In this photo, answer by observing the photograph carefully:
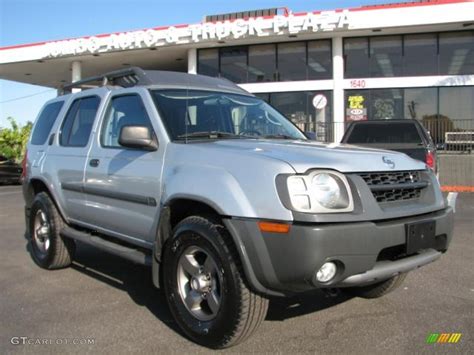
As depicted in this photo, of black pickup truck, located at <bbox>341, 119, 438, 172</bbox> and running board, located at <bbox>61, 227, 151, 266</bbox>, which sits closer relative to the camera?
running board, located at <bbox>61, 227, 151, 266</bbox>

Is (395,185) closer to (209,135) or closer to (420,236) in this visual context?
(420,236)

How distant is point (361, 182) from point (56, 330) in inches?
102

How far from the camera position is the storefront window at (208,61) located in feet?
75.0

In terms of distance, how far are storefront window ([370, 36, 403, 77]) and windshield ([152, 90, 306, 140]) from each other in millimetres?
16583

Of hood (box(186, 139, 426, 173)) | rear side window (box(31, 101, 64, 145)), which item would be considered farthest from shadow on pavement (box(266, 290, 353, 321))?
rear side window (box(31, 101, 64, 145))

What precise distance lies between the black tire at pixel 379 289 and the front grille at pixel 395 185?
1.07 m

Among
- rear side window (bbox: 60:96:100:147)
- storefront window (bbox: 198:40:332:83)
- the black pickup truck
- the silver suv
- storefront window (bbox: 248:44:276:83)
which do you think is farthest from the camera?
storefront window (bbox: 248:44:276:83)

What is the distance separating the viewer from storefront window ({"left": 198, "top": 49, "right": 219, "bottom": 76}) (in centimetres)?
2287

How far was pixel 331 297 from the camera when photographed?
4.68 meters

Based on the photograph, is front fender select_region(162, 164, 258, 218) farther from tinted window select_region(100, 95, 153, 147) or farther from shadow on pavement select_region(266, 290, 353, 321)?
shadow on pavement select_region(266, 290, 353, 321)

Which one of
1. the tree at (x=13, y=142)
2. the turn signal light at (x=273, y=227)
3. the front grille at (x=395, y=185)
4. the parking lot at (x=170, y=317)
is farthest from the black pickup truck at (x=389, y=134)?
the tree at (x=13, y=142)

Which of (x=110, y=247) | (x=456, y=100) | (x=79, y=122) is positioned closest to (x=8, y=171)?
(x=79, y=122)

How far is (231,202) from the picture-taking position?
10.8ft

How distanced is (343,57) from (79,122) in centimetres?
1729
